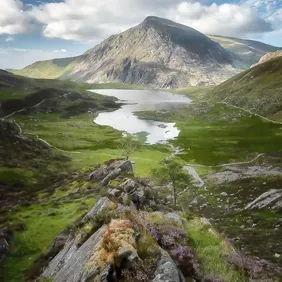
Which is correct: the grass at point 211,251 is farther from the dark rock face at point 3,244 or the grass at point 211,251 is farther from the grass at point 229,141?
the grass at point 229,141

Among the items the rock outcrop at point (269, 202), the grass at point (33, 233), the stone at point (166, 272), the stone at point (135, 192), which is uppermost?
the stone at point (166, 272)

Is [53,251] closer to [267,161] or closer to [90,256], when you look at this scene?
[90,256]

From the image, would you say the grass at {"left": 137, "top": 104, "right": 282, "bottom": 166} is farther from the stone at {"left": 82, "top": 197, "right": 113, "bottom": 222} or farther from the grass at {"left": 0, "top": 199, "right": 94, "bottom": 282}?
the stone at {"left": 82, "top": 197, "right": 113, "bottom": 222}

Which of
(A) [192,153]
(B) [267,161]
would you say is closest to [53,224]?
(B) [267,161]

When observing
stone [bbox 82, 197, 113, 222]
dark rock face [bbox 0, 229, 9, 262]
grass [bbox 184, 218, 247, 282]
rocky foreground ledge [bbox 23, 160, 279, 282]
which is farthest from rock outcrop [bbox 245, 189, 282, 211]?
dark rock face [bbox 0, 229, 9, 262]

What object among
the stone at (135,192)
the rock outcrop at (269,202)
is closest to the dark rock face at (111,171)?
the stone at (135,192)
